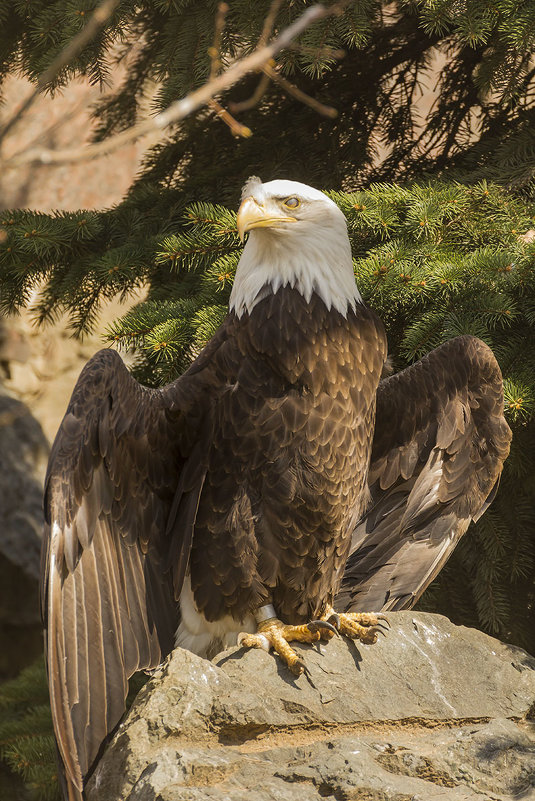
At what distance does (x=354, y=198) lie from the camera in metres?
3.52

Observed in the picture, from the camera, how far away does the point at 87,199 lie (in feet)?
28.0

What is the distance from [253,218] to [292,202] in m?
0.19

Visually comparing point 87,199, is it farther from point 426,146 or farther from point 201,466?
point 201,466

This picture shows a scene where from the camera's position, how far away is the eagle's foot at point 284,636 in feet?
9.11

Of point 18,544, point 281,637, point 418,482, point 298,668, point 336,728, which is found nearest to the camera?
point 336,728

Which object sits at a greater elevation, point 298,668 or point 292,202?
point 292,202

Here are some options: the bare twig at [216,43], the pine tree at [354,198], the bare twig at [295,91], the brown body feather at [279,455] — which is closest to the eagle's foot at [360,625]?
the brown body feather at [279,455]

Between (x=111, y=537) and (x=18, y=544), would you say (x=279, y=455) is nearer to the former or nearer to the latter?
(x=111, y=537)

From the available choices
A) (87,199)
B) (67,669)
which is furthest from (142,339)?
(87,199)

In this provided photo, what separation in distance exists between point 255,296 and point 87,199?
19.1 ft

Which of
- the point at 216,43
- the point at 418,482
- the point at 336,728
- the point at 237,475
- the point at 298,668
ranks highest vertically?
the point at 216,43

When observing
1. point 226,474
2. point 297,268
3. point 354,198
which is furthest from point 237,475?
point 354,198

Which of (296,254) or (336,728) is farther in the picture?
(296,254)

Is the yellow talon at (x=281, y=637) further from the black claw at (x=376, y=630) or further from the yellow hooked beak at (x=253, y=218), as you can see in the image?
the yellow hooked beak at (x=253, y=218)
